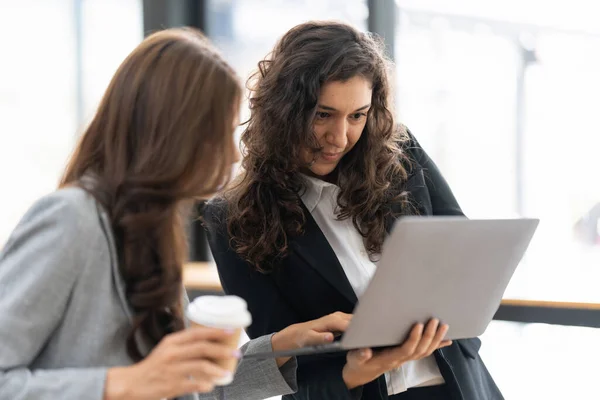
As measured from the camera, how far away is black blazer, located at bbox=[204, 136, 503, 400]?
165 centimetres

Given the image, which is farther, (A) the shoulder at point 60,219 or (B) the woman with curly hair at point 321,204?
(B) the woman with curly hair at point 321,204

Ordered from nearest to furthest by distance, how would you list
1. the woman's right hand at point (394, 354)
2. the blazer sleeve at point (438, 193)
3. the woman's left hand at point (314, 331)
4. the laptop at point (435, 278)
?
the laptop at point (435, 278), the woman's right hand at point (394, 354), the woman's left hand at point (314, 331), the blazer sleeve at point (438, 193)

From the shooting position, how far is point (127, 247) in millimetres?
1104

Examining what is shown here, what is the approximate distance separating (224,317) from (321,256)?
0.65m

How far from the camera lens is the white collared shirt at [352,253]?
1.65 m

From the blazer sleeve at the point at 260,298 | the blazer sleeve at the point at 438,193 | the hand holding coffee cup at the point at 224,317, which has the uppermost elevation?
the hand holding coffee cup at the point at 224,317

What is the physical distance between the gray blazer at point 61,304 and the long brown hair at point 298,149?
24.7 inches

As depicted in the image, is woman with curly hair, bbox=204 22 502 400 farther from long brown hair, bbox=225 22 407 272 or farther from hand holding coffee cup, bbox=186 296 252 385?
hand holding coffee cup, bbox=186 296 252 385

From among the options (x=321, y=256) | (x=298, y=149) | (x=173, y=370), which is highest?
(x=298, y=149)

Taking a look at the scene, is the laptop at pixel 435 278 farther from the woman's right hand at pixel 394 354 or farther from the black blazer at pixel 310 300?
the black blazer at pixel 310 300

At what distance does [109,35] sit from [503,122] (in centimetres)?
196

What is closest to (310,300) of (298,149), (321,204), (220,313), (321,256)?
(321,256)

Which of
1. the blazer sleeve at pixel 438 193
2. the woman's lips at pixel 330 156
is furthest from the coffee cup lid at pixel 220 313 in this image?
the blazer sleeve at pixel 438 193

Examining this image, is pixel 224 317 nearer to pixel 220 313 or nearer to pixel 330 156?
pixel 220 313
